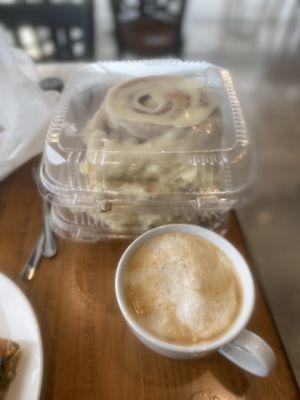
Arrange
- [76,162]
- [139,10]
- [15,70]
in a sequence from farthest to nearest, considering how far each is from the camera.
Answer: [139,10] < [15,70] < [76,162]

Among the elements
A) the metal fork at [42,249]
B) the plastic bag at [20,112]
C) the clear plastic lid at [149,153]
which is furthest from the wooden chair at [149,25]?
the metal fork at [42,249]

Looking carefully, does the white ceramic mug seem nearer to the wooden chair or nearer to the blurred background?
the blurred background

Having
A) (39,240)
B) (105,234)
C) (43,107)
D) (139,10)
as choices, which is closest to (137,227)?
(105,234)

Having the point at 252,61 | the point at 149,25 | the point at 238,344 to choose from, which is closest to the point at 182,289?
the point at 238,344

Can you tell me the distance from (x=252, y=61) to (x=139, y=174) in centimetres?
218

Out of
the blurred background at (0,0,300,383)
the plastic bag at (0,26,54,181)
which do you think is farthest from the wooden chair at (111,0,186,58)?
the plastic bag at (0,26,54,181)

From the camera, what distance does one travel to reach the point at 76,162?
55cm

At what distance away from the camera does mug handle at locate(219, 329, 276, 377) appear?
0.38 metres

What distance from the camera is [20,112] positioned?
704 millimetres

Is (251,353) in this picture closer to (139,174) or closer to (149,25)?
(139,174)

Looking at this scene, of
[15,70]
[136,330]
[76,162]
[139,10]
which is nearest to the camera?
[136,330]

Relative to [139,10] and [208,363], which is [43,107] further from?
[139,10]

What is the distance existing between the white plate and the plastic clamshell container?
15 cm

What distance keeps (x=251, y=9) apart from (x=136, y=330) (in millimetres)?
3514
